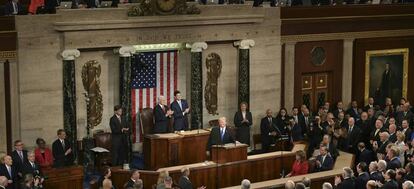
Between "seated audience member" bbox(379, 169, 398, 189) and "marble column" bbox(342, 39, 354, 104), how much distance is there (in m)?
9.94

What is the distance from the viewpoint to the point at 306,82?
80.3 ft

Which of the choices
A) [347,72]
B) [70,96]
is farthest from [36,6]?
[347,72]

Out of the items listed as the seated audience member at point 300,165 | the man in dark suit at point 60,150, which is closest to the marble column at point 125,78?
the man in dark suit at point 60,150

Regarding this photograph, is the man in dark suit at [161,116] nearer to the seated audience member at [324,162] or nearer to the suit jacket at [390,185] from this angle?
the seated audience member at [324,162]

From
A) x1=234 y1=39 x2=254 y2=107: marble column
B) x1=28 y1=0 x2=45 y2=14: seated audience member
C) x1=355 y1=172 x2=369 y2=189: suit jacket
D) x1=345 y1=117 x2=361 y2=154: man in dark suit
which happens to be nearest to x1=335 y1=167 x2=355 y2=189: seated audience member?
x1=355 y1=172 x2=369 y2=189: suit jacket

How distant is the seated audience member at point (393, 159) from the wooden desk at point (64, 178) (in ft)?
22.4

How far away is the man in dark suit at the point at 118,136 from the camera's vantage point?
66.0 ft

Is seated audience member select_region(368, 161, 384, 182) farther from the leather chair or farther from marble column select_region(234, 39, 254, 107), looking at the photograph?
marble column select_region(234, 39, 254, 107)

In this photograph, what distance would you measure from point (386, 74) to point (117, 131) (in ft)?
33.7

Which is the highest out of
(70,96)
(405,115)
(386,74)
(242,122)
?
(386,74)

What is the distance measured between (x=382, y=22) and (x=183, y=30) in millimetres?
7549

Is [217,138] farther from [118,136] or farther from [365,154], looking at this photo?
[365,154]

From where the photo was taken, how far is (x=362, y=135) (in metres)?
21.5

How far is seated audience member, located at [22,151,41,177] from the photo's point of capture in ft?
55.6
